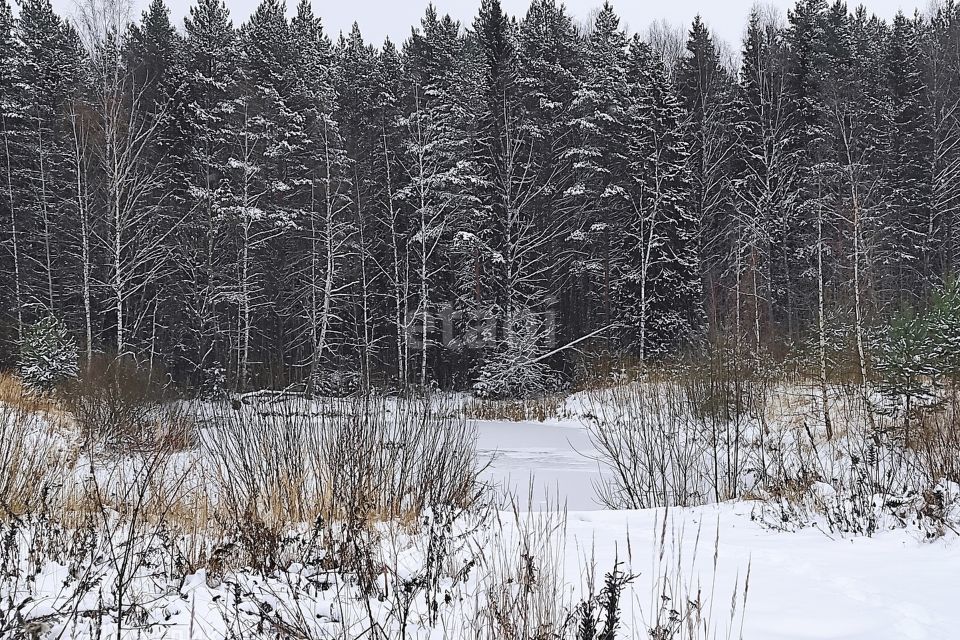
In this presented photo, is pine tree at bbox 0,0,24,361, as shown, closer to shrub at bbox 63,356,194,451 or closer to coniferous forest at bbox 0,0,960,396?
coniferous forest at bbox 0,0,960,396

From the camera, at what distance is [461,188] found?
869 inches

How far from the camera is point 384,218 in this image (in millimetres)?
22859

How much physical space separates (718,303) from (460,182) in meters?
9.77

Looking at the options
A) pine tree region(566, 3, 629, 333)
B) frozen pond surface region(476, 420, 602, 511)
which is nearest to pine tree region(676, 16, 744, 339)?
pine tree region(566, 3, 629, 333)

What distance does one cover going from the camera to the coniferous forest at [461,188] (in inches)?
782

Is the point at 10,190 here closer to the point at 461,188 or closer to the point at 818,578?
the point at 461,188

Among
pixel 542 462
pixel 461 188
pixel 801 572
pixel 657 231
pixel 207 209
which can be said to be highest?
pixel 461 188

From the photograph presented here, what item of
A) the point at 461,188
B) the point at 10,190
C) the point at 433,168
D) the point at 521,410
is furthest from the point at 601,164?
the point at 10,190

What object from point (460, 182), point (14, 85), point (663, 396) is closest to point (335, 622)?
point (663, 396)

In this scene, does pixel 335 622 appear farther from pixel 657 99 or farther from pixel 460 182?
pixel 657 99

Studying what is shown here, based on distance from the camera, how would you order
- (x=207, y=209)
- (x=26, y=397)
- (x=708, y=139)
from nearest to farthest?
(x=26, y=397), (x=207, y=209), (x=708, y=139)

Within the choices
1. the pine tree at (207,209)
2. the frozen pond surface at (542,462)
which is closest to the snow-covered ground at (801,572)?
the frozen pond surface at (542,462)

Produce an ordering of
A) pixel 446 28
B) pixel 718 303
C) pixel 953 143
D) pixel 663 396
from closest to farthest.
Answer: pixel 663 396 → pixel 718 303 → pixel 953 143 → pixel 446 28

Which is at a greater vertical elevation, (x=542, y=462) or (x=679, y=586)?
(x=679, y=586)
